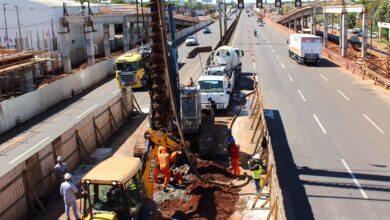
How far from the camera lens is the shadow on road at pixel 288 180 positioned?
50.0ft

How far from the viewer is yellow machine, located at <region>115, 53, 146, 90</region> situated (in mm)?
38281

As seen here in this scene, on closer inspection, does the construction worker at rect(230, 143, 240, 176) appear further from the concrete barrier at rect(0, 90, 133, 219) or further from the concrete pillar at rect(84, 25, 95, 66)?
the concrete pillar at rect(84, 25, 95, 66)

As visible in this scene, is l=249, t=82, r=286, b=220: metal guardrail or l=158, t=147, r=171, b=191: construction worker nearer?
l=249, t=82, r=286, b=220: metal guardrail

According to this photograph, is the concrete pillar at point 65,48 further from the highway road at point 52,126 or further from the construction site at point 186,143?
the highway road at point 52,126

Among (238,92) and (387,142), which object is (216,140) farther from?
(238,92)

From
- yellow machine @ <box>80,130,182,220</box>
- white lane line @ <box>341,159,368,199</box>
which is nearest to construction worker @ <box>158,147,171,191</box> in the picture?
yellow machine @ <box>80,130,182,220</box>

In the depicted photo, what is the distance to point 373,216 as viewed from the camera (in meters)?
14.8

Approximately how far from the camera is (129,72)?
3828 centimetres

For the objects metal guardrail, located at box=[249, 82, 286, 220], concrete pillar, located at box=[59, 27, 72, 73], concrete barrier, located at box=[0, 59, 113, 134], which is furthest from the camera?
concrete pillar, located at box=[59, 27, 72, 73]

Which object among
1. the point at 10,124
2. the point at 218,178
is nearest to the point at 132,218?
the point at 218,178

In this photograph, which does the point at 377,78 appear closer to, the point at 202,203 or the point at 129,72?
the point at 129,72

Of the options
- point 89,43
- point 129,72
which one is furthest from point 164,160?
point 89,43

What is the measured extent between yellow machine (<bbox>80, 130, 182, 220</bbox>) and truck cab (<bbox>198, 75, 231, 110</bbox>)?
55.9ft

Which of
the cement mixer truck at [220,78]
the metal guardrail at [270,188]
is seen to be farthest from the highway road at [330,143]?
the cement mixer truck at [220,78]
